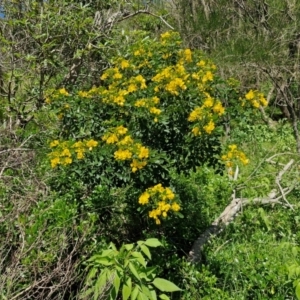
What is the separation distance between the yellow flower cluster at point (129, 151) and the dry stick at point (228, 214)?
101cm

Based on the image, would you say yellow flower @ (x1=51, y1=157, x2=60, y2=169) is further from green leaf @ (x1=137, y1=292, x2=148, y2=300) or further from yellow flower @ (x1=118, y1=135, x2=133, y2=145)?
green leaf @ (x1=137, y1=292, x2=148, y2=300)

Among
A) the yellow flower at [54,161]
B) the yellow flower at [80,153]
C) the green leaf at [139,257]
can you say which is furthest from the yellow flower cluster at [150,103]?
the green leaf at [139,257]

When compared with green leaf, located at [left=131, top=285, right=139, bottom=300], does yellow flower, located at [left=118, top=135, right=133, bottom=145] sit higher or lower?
higher

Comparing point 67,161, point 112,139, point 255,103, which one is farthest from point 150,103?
point 255,103

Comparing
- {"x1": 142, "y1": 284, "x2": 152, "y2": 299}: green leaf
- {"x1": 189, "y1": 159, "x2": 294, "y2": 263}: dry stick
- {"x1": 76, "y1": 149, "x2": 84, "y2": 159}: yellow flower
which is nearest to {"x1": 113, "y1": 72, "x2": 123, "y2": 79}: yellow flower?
{"x1": 76, "y1": 149, "x2": 84, "y2": 159}: yellow flower

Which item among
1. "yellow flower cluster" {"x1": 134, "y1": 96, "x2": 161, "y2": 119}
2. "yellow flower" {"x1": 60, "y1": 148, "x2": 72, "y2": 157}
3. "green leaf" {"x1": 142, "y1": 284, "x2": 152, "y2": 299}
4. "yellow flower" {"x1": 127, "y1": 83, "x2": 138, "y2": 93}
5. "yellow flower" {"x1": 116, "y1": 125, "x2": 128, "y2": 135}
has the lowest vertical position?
"green leaf" {"x1": 142, "y1": 284, "x2": 152, "y2": 299}

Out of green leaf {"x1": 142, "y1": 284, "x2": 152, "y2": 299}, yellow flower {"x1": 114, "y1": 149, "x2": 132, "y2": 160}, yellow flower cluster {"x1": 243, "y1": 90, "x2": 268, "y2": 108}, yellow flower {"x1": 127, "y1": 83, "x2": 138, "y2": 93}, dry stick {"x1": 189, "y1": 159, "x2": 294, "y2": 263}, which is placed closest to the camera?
green leaf {"x1": 142, "y1": 284, "x2": 152, "y2": 299}

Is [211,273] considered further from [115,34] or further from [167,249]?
[115,34]

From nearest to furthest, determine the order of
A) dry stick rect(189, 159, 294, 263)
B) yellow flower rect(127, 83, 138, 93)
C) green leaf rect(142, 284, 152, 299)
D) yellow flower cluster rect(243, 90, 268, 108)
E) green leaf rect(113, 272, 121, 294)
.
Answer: green leaf rect(113, 272, 121, 294) < green leaf rect(142, 284, 152, 299) < yellow flower rect(127, 83, 138, 93) < yellow flower cluster rect(243, 90, 268, 108) < dry stick rect(189, 159, 294, 263)

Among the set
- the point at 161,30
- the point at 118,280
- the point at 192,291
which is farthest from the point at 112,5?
the point at 161,30

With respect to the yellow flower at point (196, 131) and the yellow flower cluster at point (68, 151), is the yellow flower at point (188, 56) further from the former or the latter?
the yellow flower cluster at point (68, 151)

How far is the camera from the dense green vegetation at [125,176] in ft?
6.79

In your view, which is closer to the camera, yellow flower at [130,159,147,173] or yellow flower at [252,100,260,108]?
yellow flower at [130,159,147,173]

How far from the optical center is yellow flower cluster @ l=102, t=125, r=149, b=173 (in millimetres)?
2035
